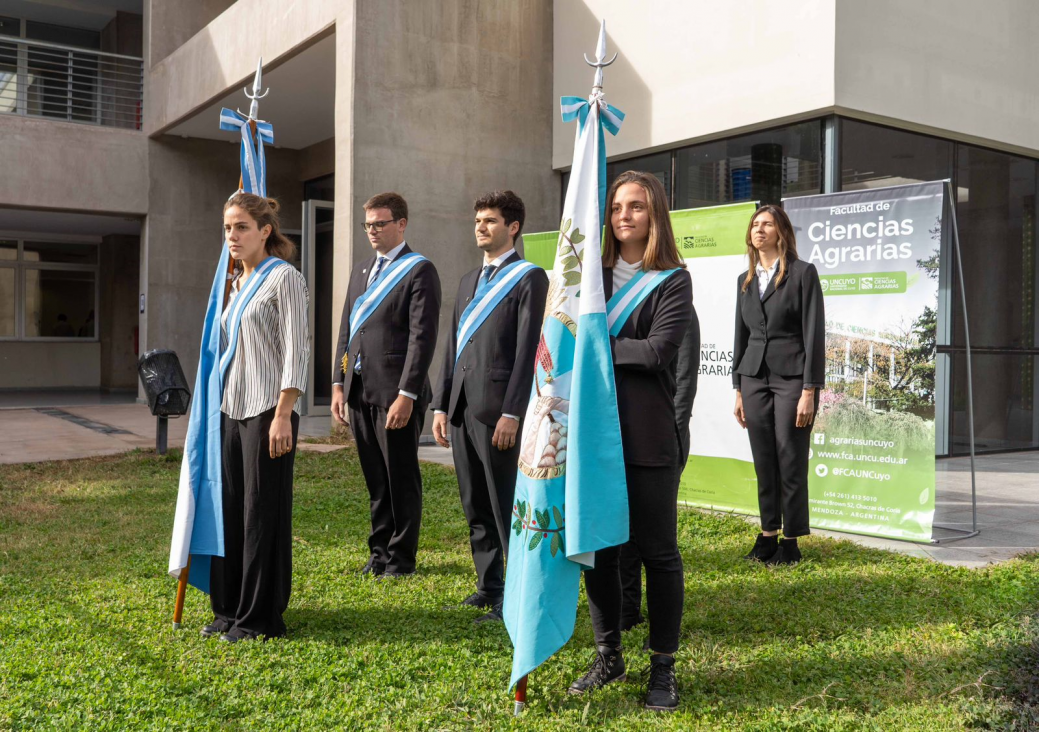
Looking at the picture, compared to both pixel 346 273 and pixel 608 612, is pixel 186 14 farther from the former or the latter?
pixel 608 612

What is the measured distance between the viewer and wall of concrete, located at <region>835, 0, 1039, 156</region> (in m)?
8.24

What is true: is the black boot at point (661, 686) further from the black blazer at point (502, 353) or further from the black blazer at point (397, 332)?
the black blazer at point (397, 332)

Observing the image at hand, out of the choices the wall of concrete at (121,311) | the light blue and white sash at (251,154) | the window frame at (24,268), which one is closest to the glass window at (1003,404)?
the light blue and white sash at (251,154)

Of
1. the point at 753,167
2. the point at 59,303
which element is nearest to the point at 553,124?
the point at 753,167

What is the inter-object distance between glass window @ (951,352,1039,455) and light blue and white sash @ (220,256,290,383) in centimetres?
862

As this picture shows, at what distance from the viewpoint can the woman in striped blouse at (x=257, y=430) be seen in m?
3.75

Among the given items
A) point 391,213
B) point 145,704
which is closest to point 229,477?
point 145,704

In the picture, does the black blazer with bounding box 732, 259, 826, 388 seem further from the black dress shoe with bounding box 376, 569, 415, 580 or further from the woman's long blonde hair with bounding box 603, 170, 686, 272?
the black dress shoe with bounding box 376, 569, 415, 580

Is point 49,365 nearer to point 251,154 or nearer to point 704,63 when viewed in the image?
point 704,63

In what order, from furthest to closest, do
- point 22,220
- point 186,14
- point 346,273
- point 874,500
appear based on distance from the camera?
point 22,220
point 186,14
point 346,273
point 874,500

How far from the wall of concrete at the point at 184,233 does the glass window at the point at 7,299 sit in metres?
6.07

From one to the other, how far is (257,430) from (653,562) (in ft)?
5.56

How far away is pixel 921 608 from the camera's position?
427cm

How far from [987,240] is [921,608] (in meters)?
7.49
